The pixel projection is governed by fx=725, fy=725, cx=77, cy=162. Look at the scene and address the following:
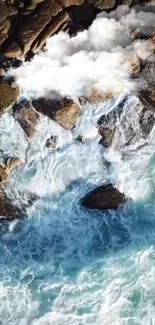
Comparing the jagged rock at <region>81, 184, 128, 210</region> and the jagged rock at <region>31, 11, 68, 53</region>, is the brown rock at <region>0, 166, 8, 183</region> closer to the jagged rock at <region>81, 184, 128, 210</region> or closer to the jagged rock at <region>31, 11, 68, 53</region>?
the jagged rock at <region>81, 184, 128, 210</region>

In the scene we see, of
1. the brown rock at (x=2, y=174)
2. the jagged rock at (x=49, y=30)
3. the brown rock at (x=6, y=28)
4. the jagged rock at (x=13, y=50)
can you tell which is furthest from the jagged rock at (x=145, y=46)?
the brown rock at (x=2, y=174)

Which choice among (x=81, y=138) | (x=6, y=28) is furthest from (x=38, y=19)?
(x=81, y=138)

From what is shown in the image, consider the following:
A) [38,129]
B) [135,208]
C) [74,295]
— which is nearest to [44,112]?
[38,129]

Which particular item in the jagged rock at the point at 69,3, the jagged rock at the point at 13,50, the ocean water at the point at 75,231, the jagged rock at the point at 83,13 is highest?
the jagged rock at the point at 69,3

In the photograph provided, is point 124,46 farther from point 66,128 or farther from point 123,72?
point 66,128

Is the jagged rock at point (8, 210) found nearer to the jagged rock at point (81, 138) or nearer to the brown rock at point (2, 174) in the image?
the brown rock at point (2, 174)

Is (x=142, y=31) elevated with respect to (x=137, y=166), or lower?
elevated

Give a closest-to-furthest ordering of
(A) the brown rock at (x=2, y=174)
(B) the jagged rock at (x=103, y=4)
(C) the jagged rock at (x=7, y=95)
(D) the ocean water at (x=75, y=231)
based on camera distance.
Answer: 1. (D) the ocean water at (x=75, y=231)
2. (C) the jagged rock at (x=7, y=95)
3. (A) the brown rock at (x=2, y=174)
4. (B) the jagged rock at (x=103, y=4)
